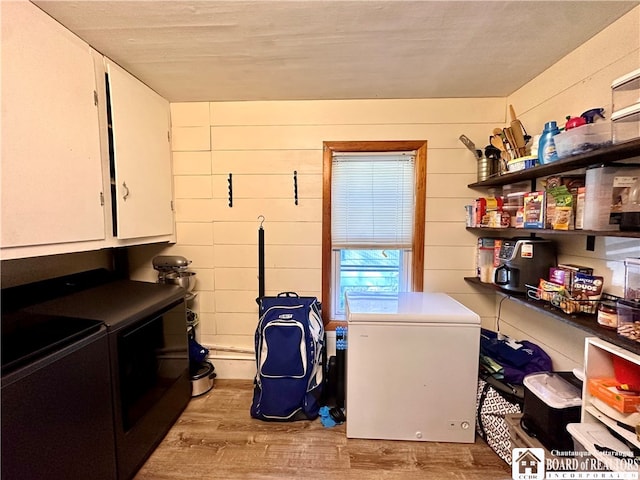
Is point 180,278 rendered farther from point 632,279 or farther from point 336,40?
point 632,279

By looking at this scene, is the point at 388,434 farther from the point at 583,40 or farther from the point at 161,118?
the point at 161,118

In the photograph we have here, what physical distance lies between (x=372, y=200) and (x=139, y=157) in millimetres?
1658

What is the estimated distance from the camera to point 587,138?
4.12ft

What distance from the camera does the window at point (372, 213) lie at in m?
2.21

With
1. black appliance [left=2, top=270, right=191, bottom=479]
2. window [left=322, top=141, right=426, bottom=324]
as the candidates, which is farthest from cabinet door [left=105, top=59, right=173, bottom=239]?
window [left=322, top=141, right=426, bottom=324]

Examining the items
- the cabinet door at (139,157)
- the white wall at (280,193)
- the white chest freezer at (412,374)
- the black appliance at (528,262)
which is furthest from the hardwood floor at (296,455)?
the cabinet door at (139,157)

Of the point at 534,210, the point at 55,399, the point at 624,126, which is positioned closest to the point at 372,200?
A: the point at 534,210

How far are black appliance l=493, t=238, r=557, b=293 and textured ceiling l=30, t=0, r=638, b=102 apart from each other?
105 centimetres

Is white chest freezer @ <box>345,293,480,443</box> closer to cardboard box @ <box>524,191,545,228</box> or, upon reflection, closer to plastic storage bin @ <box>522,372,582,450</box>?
plastic storage bin @ <box>522,372,582,450</box>

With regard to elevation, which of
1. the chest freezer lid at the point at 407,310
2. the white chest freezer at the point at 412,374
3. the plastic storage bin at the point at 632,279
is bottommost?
the white chest freezer at the point at 412,374

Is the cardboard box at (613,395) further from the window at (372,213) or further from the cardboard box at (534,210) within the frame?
the window at (372,213)

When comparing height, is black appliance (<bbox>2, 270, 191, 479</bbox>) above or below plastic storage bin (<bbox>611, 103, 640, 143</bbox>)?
below

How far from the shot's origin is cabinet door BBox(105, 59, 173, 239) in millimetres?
1640

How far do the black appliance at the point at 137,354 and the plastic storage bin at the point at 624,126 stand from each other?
7.48ft
